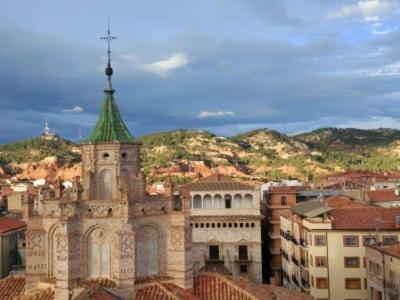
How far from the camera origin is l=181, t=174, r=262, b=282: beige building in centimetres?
5103

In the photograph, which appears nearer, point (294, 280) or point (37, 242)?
point (37, 242)

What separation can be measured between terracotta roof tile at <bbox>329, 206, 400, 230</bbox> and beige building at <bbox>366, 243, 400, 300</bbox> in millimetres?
Result: 4804

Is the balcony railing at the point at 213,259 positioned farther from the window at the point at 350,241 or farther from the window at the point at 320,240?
the window at the point at 350,241

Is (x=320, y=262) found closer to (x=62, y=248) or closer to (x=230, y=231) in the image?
(x=230, y=231)

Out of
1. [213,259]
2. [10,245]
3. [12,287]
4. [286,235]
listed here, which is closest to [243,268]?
[213,259]

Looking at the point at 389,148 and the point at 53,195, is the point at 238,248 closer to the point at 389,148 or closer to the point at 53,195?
the point at 53,195

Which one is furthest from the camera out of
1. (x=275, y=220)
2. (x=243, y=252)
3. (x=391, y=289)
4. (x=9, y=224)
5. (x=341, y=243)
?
(x=275, y=220)

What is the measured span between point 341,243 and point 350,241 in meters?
0.70

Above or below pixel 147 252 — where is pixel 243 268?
below

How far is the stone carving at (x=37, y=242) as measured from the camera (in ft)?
89.9

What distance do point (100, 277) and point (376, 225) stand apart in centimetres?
2464

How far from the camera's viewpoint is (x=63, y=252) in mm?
25719

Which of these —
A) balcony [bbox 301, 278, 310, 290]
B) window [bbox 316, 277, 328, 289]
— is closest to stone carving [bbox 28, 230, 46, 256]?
window [bbox 316, 277, 328, 289]

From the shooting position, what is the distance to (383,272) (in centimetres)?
3662
